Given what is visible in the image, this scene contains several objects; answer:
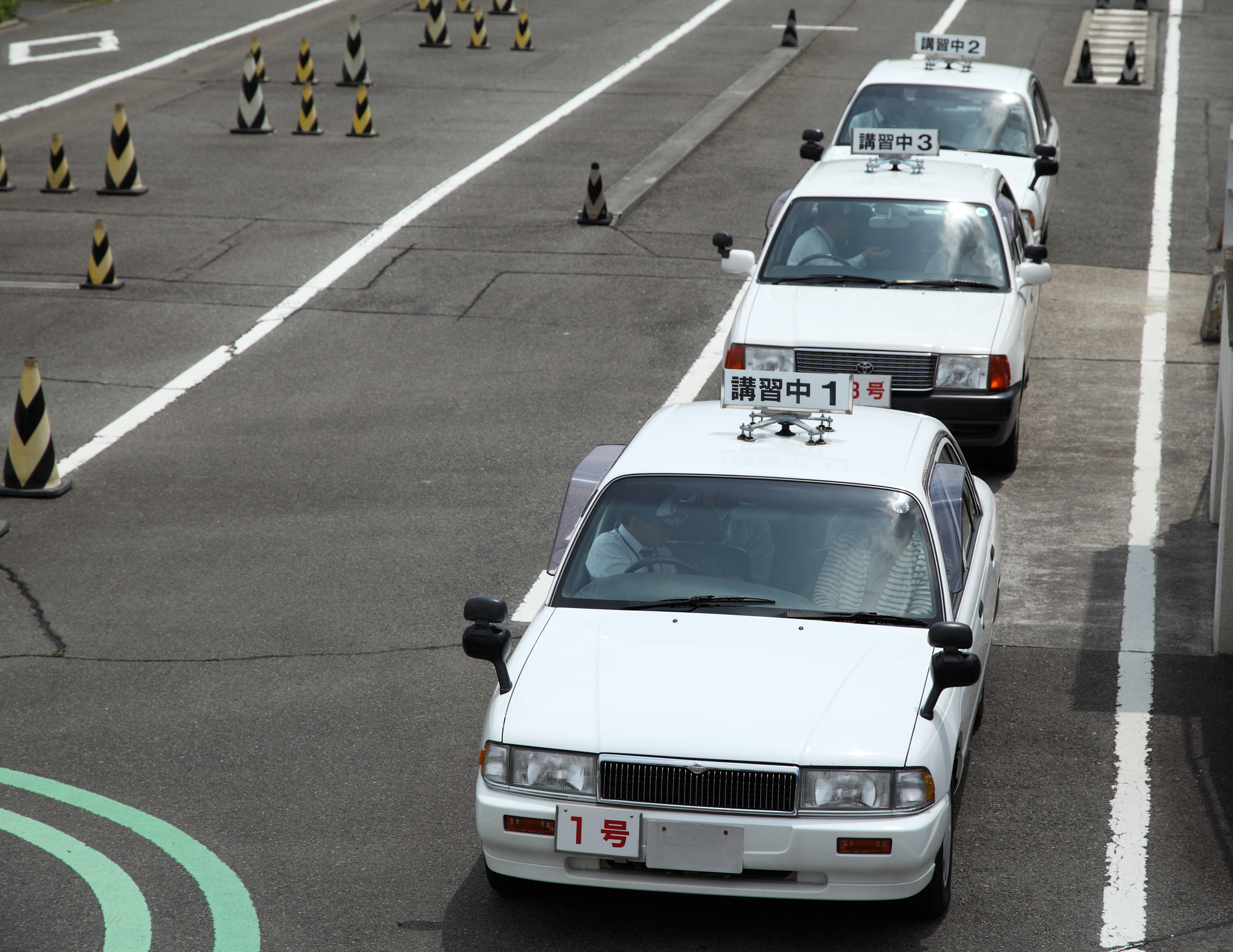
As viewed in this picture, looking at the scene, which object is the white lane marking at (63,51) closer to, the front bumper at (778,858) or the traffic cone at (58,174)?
the traffic cone at (58,174)

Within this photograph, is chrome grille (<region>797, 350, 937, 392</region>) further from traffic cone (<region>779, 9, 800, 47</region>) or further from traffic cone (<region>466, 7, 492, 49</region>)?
traffic cone (<region>466, 7, 492, 49</region>)

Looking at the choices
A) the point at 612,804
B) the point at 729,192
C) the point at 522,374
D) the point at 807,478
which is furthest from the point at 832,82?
the point at 612,804

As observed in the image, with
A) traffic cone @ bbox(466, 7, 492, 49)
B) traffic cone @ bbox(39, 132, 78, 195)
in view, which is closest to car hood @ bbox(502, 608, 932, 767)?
traffic cone @ bbox(39, 132, 78, 195)

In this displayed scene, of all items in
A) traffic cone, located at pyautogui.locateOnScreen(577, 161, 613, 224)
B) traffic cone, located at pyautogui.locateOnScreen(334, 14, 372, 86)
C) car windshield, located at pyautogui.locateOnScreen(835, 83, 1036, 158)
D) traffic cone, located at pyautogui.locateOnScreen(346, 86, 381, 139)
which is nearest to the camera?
car windshield, located at pyautogui.locateOnScreen(835, 83, 1036, 158)

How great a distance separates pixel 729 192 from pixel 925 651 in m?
14.3

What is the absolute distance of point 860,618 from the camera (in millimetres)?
6266

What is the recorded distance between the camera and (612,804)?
5453mm

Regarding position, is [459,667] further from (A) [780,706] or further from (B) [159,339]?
(B) [159,339]

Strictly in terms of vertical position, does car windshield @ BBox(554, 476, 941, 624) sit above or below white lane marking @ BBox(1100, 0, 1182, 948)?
above

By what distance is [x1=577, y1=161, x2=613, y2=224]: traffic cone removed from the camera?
17844 millimetres

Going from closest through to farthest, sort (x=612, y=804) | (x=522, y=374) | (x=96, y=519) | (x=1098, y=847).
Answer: (x=612, y=804) → (x=1098, y=847) → (x=96, y=519) → (x=522, y=374)

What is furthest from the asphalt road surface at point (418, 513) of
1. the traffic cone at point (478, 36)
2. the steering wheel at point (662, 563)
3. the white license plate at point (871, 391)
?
the traffic cone at point (478, 36)

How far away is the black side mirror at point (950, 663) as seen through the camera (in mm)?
5652

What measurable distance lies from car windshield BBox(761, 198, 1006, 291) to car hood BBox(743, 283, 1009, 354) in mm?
177
